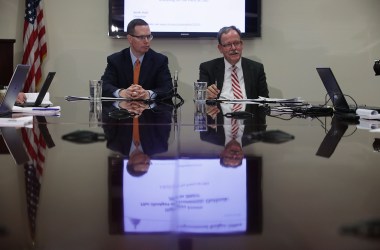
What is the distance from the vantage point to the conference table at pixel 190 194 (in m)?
0.59

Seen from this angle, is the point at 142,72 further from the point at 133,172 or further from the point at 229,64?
the point at 133,172

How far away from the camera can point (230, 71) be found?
169 inches

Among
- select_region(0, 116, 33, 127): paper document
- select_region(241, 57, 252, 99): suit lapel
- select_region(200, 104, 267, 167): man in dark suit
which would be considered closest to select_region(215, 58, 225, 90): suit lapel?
select_region(241, 57, 252, 99): suit lapel

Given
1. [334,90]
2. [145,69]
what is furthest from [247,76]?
[334,90]

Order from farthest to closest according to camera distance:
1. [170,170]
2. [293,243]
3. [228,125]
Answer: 1. [228,125]
2. [170,170]
3. [293,243]

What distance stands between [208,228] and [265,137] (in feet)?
2.99

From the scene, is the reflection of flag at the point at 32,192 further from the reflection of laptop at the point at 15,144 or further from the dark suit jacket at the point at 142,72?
Answer: the dark suit jacket at the point at 142,72

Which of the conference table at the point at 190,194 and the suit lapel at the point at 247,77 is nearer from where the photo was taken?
the conference table at the point at 190,194

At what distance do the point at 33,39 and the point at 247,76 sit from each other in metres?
2.27

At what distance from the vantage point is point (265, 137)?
151 centimetres

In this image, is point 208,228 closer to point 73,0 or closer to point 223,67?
point 223,67

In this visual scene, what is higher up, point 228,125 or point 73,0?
point 73,0

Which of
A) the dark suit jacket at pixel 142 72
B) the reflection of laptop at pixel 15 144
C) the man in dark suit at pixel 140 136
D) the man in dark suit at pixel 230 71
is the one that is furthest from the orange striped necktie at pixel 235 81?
the reflection of laptop at pixel 15 144

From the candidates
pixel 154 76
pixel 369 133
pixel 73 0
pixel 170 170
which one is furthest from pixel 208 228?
pixel 73 0
